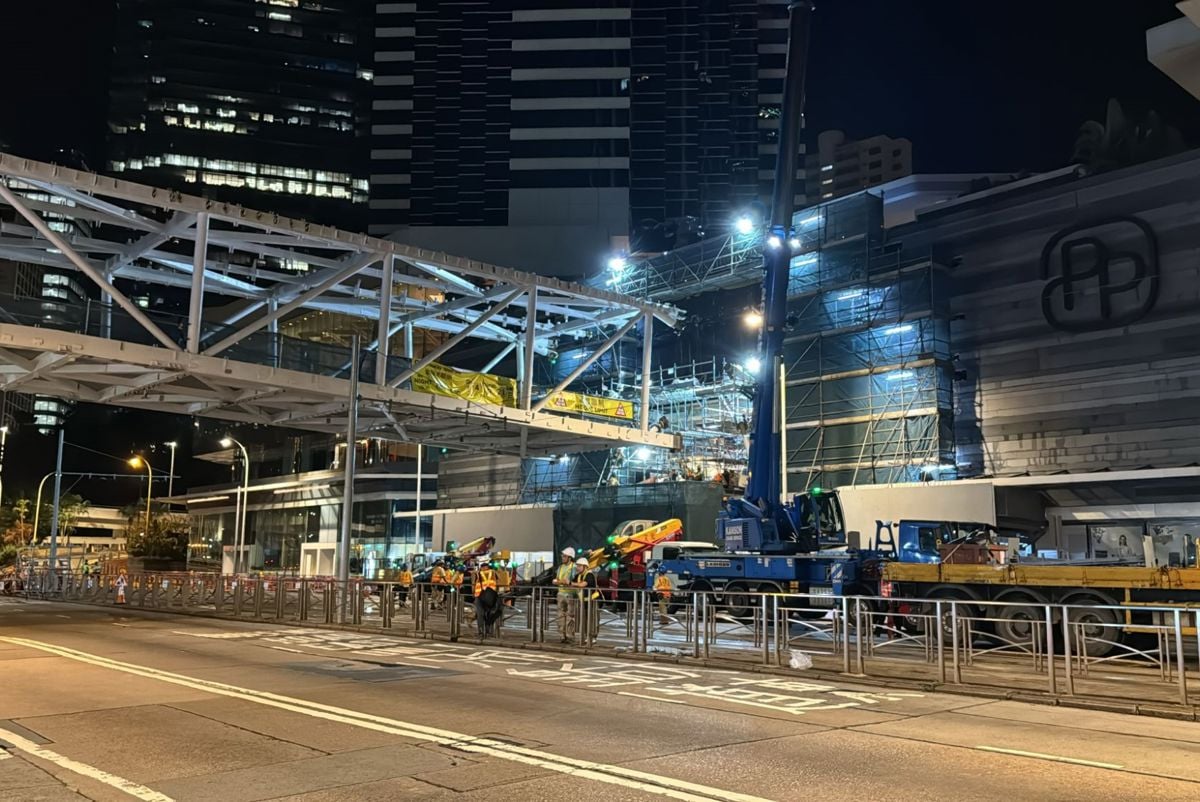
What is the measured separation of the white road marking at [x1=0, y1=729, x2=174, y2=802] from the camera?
7035 millimetres

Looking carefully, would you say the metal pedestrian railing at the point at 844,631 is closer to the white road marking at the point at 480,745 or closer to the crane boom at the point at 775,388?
the crane boom at the point at 775,388

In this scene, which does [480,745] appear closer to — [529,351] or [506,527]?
[529,351]

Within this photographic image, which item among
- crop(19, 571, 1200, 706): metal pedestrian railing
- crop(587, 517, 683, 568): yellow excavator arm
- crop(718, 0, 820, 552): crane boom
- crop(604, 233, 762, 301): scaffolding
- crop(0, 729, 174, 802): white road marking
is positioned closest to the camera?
crop(0, 729, 174, 802): white road marking

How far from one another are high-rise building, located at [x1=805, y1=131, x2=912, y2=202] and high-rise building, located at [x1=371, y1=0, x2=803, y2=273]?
4141cm

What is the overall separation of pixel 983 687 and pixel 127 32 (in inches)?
5671

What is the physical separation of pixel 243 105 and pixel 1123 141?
11693 centimetres

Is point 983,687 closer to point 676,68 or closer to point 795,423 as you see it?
point 795,423

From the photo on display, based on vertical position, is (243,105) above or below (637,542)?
above

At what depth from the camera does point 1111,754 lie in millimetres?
8852

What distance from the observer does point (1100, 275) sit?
108 feet

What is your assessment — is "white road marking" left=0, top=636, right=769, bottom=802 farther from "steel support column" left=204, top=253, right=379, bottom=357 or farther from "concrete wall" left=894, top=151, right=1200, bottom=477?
"concrete wall" left=894, top=151, right=1200, bottom=477

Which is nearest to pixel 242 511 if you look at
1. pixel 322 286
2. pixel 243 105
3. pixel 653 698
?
pixel 322 286

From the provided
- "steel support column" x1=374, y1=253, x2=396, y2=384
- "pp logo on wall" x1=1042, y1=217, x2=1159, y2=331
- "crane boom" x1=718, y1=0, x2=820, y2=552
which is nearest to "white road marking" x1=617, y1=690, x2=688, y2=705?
"crane boom" x1=718, y1=0, x2=820, y2=552

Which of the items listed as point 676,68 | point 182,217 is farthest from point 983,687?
point 676,68
